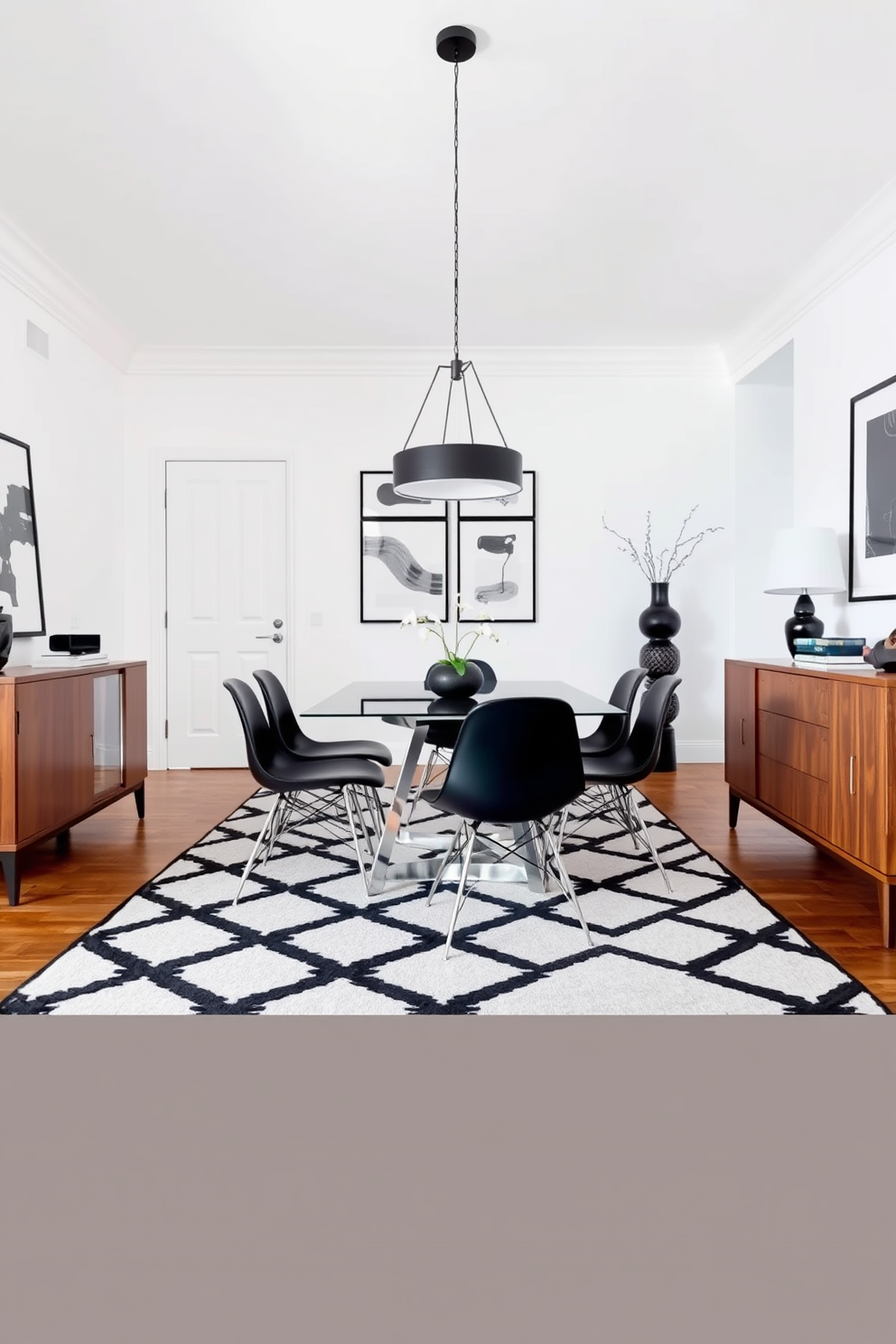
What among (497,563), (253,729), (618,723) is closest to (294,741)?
(253,729)

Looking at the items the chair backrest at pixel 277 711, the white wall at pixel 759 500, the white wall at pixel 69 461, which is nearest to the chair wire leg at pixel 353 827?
the chair backrest at pixel 277 711

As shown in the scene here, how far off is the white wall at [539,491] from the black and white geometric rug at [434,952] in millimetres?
2784

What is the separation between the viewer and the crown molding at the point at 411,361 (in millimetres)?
6062

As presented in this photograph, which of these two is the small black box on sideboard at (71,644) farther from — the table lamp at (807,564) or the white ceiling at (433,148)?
the table lamp at (807,564)

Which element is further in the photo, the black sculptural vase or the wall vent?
the black sculptural vase

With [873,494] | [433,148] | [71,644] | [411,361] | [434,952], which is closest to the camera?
[434,952]

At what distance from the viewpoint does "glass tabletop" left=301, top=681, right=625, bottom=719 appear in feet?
10.0

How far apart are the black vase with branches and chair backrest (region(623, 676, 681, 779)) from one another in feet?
6.85

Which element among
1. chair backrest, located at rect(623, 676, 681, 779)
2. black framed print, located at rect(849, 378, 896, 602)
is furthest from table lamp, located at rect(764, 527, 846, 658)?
chair backrest, located at rect(623, 676, 681, 779)

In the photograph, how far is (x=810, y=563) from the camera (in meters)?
4.12

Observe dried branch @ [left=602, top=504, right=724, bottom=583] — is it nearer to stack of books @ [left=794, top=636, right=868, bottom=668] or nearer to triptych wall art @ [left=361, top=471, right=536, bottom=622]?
triptych wall art @ [left=361, top=471, right=536, bottom=622]

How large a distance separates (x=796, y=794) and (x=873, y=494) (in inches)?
63.7

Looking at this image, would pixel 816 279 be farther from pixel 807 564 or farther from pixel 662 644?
pixel 662 644

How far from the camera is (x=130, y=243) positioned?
4.43 meters
